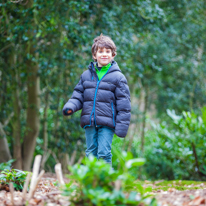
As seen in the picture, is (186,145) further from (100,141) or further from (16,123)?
(16,123)

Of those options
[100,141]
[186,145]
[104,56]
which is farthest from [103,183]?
[186,145]

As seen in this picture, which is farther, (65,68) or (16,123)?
(16,123)

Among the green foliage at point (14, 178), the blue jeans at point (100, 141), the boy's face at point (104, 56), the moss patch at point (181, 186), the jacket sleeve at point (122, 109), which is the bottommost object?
the moss patch at point (181, 186)

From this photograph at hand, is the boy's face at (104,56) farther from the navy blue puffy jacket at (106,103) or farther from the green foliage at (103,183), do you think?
the green foliage at (103,183)

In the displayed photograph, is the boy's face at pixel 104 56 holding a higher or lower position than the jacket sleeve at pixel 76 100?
higher

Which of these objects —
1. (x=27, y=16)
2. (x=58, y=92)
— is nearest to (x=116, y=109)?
(x=27, y=16)

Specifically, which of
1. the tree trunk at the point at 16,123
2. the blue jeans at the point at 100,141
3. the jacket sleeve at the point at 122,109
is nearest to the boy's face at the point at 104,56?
the jacket sleeve at the point at 122,109

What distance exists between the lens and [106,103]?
310 cm

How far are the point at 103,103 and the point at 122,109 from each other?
0.70ft

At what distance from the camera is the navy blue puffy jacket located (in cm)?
305

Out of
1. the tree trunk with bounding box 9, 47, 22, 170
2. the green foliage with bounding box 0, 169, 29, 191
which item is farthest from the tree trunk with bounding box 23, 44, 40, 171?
the green foliage with bounding box 0, 169, 29, 191

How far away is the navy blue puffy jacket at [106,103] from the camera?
10.0 feet

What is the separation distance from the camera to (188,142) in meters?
5.41

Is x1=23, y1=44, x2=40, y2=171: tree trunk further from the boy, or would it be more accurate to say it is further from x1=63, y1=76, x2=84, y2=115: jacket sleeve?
the boy
